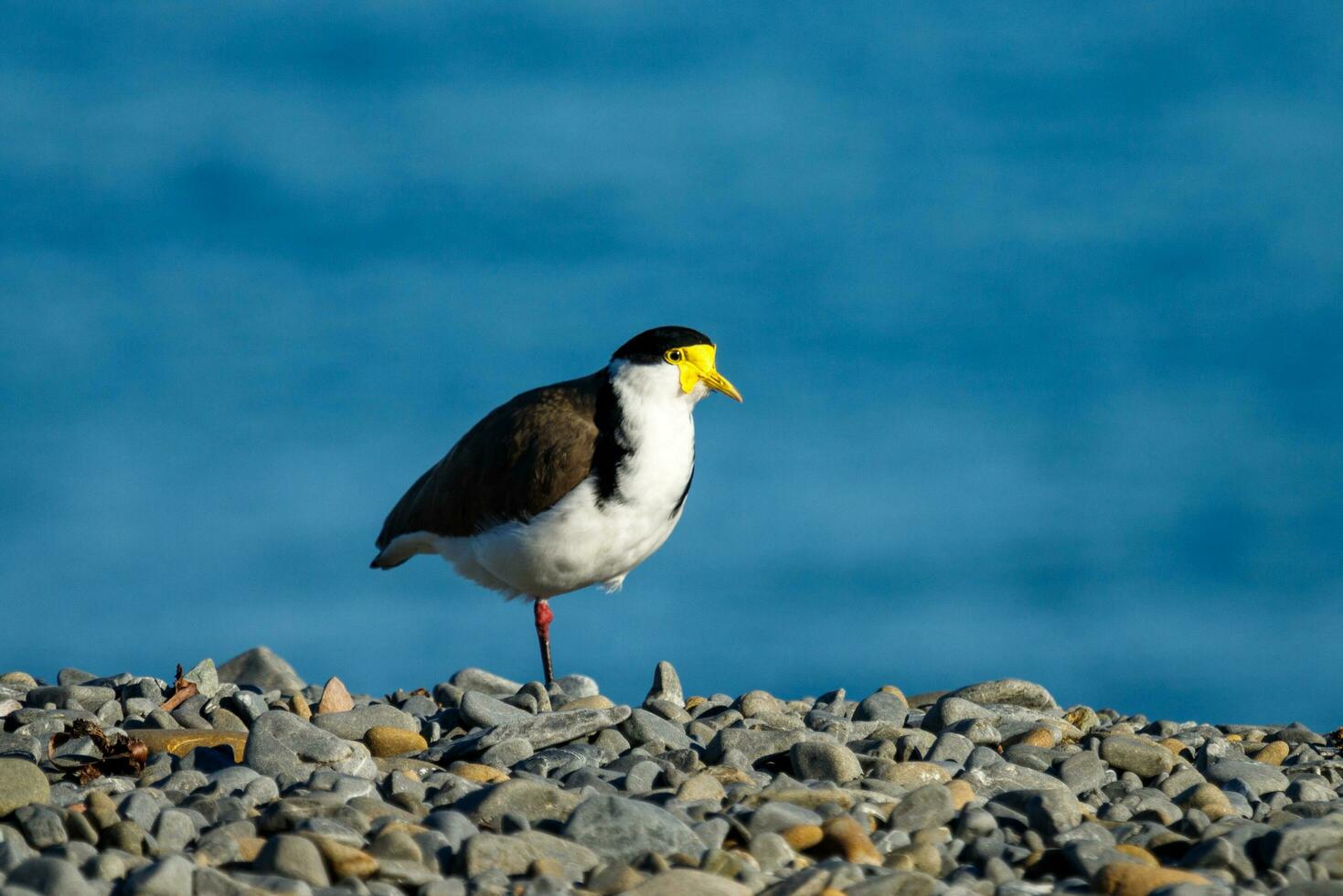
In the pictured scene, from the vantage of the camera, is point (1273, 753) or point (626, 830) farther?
point (1273, 753)

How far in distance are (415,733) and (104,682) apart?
3030mm

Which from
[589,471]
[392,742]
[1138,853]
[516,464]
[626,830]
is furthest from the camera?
[516,464]

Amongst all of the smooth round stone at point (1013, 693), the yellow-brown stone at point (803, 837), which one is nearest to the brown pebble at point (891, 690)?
the smooth round stone at point (1013, 693)

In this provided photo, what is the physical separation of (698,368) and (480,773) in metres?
3.69

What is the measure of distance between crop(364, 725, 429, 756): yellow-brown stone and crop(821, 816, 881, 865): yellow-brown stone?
2.39 metres

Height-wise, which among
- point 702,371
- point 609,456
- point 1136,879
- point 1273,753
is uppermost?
point 702,371

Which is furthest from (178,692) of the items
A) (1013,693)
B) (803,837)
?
(1013,693)

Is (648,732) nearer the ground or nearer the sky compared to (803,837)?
nearer the sky

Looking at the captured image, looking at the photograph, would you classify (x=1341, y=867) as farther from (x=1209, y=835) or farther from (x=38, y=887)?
(x=38, y=887)

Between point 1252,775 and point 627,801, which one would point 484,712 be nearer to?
point 627,801

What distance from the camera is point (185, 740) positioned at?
6.59 meters

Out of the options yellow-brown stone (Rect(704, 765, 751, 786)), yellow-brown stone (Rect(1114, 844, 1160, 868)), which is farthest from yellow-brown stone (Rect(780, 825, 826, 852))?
yellow-brown stone (Rect(1114, 844, 1160, 868))

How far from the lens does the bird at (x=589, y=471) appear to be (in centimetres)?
888

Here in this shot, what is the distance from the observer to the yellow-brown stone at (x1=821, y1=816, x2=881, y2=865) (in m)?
5.01
